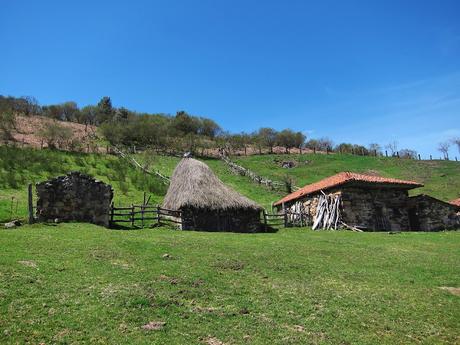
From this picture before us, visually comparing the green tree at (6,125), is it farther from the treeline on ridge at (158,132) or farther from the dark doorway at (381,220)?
the dark doorway at (381,220)

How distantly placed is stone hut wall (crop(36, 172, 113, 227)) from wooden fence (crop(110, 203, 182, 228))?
3.01ft

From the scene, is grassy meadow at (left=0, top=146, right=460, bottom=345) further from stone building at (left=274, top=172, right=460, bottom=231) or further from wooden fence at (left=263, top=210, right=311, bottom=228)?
wooden fence at (left=263, top=210, right=311, bottom=228)

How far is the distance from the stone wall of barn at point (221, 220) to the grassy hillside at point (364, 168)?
24868 mm

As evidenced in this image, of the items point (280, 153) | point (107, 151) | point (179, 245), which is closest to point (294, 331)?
point (179, 245)

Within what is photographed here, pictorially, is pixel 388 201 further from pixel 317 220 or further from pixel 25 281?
pixel 25 281

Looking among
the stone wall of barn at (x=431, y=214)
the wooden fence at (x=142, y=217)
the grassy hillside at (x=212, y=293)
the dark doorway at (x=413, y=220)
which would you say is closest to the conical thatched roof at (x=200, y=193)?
the wooden fence at (x=142, y=217)

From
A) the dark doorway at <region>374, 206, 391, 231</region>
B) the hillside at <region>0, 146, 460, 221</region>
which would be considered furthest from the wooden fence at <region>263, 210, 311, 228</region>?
the hillside at <region>0, 146, 460, 221</region>

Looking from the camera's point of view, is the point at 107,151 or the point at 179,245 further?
the point at 107,151

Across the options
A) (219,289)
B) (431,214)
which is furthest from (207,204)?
(431,214)

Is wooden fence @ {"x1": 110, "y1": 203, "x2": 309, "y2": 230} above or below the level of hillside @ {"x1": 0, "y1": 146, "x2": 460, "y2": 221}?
below

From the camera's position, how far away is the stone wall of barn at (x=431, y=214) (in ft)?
105

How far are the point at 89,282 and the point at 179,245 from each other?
6.22m

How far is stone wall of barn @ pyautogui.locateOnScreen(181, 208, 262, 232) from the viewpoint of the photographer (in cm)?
2520

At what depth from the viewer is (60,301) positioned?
9.48 metres
